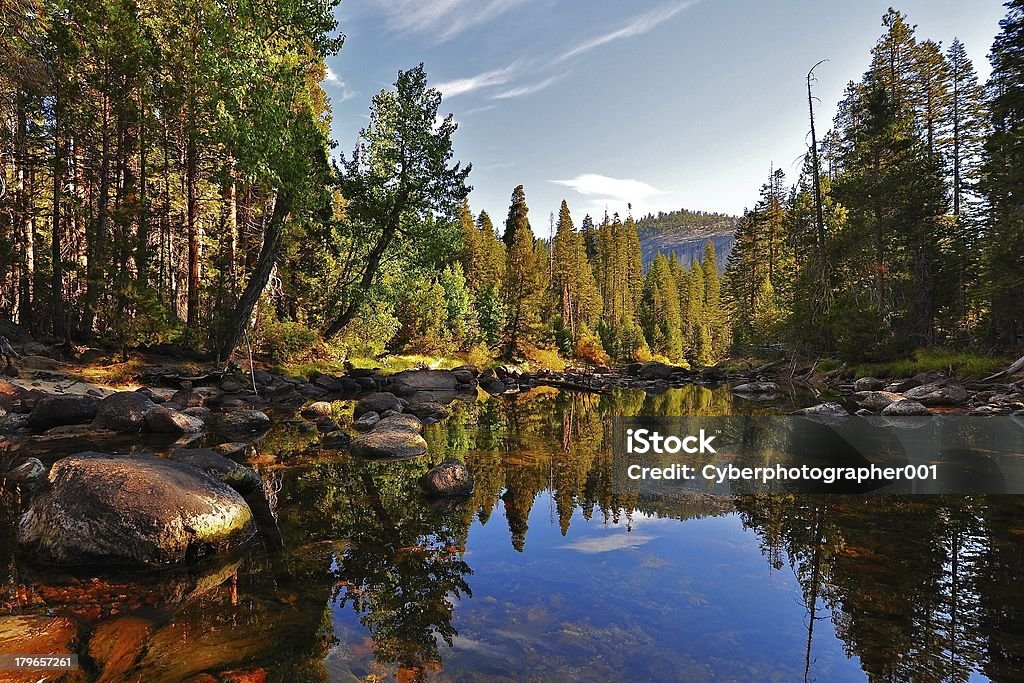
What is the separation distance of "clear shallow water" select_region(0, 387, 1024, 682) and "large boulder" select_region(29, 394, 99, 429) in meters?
7.36

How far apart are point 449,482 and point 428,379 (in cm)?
2023

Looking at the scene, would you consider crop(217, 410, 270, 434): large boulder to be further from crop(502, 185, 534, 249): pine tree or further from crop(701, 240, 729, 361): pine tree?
crop(701, 240, 729, 361): pine tree

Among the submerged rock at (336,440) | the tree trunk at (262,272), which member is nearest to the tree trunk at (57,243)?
the tree trunk at (262,272)

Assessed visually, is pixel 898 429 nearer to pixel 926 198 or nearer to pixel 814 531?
pixel 814 531

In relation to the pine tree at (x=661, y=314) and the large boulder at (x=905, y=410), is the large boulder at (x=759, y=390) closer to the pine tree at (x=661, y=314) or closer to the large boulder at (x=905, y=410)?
the large boulder at (x=905, y=410)

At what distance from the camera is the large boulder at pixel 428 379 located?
88.6 ft

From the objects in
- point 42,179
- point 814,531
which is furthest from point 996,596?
point 42,179

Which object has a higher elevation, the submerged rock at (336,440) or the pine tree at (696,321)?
the pine tree at (696,321)

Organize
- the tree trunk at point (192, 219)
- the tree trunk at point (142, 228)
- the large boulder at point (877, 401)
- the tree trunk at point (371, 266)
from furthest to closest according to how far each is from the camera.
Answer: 1. the tree trunk at point (371, 266)
2. the tree trunk at point (192, 219)
3. the tree trunk at point (142, 228)
4. the large boulder at point (877, 401)

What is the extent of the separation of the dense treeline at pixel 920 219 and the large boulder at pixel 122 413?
25464 mm

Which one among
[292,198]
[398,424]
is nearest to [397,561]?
[398,424]

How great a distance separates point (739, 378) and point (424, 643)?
37.0m

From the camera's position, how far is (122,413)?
11.7 m

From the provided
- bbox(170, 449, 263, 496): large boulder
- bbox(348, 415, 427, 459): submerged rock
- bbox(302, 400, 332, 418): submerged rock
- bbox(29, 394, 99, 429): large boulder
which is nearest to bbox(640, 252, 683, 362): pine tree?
bbox(302, 400, 332, 418): submerged rock
